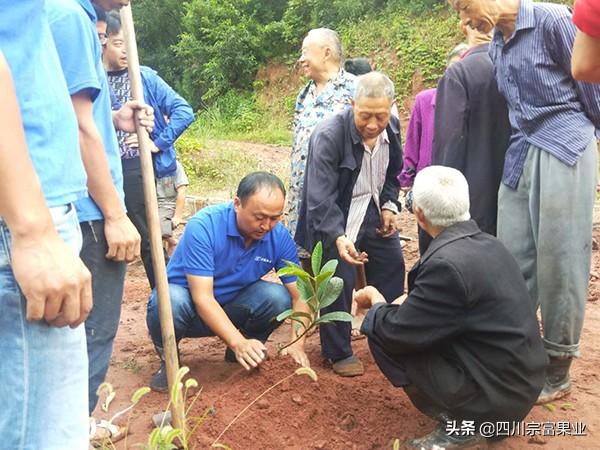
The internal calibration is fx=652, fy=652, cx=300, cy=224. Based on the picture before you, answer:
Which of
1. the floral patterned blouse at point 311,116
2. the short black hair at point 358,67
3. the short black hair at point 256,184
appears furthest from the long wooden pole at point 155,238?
the short black hair at point 358,67

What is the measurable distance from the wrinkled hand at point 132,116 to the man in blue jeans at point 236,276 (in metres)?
0.63

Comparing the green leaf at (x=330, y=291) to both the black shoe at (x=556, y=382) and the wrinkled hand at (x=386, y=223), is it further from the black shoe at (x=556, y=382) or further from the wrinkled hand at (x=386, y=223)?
the black shoe at (x=556, y=382)

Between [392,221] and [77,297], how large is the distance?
2.63 m

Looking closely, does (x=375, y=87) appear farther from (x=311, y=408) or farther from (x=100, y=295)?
(x=100, y=295)

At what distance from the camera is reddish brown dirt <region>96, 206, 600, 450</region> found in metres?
2.72

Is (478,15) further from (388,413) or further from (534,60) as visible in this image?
(388,413)

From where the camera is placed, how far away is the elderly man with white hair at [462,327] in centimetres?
247

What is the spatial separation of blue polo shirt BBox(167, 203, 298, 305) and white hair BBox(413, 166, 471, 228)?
39.6 inches

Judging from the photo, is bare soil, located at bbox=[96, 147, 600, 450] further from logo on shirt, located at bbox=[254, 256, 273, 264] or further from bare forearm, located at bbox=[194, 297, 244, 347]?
logo on shirt, located at bbox=[254, 256, 273, 264]

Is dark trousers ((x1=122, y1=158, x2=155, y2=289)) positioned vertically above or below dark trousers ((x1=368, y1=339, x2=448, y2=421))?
above

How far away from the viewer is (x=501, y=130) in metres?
3.19

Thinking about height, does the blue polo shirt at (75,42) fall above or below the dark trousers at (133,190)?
above

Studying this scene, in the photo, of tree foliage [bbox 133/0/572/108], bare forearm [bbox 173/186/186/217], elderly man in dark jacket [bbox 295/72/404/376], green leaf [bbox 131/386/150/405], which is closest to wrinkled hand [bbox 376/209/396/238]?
elderly man in dark jacket [bbox 295/72/404/376]

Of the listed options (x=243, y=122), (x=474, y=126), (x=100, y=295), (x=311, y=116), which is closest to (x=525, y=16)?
(x=474, y=126)
